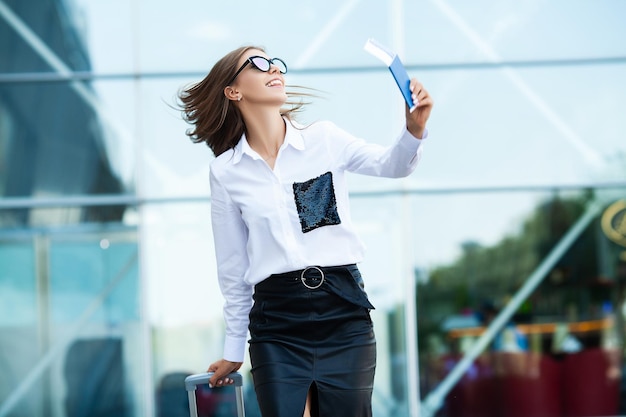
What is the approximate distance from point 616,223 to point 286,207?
5678 mm

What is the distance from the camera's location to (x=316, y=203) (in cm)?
299

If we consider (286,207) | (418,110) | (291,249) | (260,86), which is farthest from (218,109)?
(418,110)

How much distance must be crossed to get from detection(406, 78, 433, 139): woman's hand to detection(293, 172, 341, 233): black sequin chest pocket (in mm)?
383

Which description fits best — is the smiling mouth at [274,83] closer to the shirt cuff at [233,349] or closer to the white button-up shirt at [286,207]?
the white button-up shirt at [286,207]

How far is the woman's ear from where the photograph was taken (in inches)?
126

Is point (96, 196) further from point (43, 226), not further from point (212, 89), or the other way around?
point (212, 89)

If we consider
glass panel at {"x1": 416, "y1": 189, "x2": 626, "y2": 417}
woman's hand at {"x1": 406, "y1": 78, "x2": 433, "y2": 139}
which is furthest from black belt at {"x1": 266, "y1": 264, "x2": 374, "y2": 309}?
glass panel at {"x1": 416, "y1": 189, "x2": 626, "y2": 417}

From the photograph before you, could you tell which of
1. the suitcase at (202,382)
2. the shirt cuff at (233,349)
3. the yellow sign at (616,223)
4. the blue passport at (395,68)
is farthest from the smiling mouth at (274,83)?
the yellow sign at (616,223)

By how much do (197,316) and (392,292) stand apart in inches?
63.1

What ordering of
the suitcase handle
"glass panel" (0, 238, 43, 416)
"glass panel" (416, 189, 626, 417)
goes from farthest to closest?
"glass panel" (416, 189, 626, 417)
"glass panel" (0, 238, 43, 416)
the suitcase handle

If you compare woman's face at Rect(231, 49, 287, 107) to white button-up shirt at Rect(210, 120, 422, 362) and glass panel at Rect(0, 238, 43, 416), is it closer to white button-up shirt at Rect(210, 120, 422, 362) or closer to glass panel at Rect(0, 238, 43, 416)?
white button-up shirt at Rect(210, 120, 422, 362)

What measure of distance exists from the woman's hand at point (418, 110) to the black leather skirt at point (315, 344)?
19.7 inches

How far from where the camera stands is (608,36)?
27.2 feet

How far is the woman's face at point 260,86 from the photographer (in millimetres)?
3123
